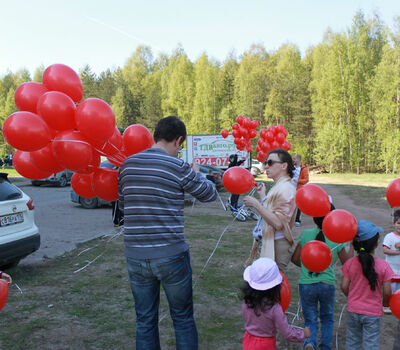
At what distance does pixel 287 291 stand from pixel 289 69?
45.1 metres

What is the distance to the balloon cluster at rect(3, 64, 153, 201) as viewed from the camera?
2850mm

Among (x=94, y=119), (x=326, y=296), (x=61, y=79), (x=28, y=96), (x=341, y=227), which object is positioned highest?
(x=61, y=79)

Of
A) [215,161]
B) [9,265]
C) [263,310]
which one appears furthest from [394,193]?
[215,161]

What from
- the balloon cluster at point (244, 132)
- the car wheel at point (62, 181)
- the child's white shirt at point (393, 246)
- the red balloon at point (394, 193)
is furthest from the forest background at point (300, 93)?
the red balloon at point (394, 193)

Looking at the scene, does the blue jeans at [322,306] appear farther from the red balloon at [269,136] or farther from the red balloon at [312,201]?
the red balloon at [269,136]

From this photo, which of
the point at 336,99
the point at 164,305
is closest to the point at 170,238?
the point at 164,305

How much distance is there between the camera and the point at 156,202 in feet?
7.99

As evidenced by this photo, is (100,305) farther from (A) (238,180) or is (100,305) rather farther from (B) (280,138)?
(B) (280,138)

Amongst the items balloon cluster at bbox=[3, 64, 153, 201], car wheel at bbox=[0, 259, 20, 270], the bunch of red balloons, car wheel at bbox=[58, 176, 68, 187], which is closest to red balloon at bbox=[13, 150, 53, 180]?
balloon cluster at bbox=[3, 64, 153, 201]

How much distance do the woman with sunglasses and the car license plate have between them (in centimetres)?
364

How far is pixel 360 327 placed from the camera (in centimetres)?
268

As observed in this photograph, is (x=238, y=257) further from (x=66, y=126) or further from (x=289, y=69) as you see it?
(x=289, y=69)

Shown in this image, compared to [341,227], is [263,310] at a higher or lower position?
lower

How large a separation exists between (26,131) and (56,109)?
300 millimetres
